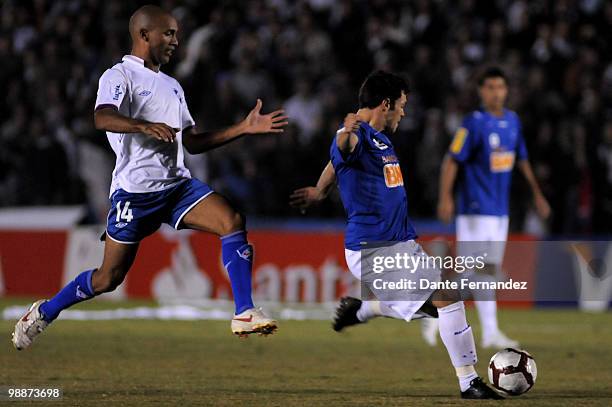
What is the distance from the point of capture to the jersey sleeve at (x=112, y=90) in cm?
822

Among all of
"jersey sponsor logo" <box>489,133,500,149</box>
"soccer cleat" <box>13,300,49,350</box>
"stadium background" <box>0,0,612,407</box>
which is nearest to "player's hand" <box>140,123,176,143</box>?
"soccer cleat" <box>13,300,49,350</box>

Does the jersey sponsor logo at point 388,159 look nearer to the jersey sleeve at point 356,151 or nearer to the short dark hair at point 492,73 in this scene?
the jersey sleeve at point 356,151

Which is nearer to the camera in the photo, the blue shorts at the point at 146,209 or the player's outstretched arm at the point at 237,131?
the player's outstretched arm at the point at 237,131

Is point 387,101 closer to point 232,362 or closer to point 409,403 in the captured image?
point 409,403

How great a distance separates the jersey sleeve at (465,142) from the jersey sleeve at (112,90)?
479 cm

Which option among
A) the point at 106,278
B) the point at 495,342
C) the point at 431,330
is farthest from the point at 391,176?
the point at 431,330

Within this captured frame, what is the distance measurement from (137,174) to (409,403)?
2472 millimetres

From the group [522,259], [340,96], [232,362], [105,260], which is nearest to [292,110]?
[340,96]

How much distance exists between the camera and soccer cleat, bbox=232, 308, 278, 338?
8000 millimetres

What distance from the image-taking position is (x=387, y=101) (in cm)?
847

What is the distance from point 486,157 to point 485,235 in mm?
796

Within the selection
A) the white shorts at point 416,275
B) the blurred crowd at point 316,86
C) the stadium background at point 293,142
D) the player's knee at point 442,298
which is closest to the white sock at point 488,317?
the stadium background at point 293,142

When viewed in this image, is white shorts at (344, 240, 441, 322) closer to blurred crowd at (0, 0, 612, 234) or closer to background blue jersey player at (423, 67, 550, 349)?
background blue jersey player at (423, 67, 550, 349)

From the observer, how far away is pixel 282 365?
415 inches
